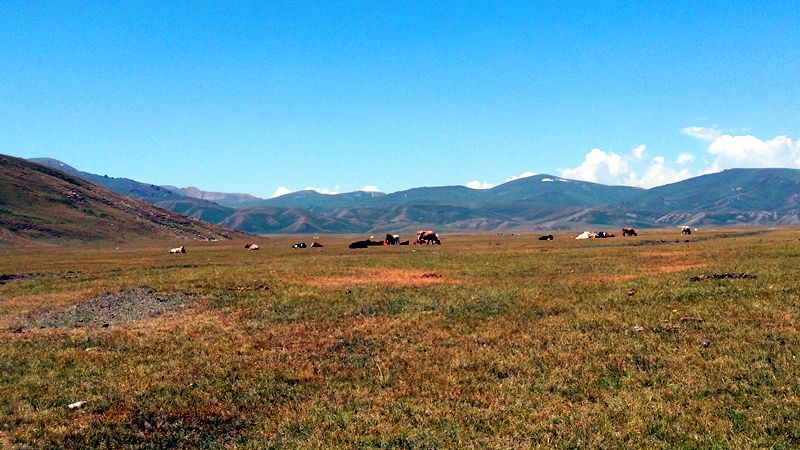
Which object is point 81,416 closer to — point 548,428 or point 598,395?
point 548,428

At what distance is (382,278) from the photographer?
4084cm

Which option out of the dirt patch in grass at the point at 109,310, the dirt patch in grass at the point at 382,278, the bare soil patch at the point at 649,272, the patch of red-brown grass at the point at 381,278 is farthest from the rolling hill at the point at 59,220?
the bare soil patch at the point at 649,272

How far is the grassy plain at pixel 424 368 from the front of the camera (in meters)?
13.4

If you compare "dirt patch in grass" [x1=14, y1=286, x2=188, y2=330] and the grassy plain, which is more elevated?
the grassy plain

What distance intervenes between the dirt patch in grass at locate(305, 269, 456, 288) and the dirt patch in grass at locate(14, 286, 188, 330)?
9.81 metres

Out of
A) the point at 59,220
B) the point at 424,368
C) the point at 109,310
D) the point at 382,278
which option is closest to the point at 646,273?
the point at 382,278

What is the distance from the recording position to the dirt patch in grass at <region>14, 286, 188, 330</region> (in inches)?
1096

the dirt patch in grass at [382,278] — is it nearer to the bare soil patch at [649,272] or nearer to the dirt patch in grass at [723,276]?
the bare soil patch at [649,272]

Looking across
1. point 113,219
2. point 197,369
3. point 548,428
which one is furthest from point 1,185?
point 548,428

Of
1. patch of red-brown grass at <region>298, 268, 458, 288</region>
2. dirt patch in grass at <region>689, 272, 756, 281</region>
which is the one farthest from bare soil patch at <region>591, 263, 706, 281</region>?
patch of red-brown grass at <region>298, 268, 458, 288</region>

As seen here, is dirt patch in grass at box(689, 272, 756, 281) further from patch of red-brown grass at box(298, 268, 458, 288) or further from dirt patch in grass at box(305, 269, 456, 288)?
dirt patch in grass at box(305, 269, 456, 288)

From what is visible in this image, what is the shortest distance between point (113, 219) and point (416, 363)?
193 meters

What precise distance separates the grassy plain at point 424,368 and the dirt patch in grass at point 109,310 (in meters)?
0.27

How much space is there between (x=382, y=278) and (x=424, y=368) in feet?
73.5
